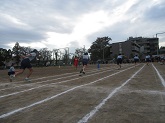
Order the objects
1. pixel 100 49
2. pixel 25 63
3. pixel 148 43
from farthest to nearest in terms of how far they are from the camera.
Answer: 1. pixel 148 43
2. pixel 100 49
3. pixel 25 63

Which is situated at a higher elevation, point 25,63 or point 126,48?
point 126,48

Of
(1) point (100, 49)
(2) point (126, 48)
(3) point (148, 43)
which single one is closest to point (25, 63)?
(1) point (100, 49)

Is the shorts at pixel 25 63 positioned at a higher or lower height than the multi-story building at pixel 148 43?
lower

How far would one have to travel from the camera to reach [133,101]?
663 cm

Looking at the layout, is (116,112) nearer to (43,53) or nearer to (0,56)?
(0,56)

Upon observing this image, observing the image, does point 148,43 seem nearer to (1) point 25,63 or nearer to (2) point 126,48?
(2) point 126,48

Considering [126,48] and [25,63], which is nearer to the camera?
[25,63]

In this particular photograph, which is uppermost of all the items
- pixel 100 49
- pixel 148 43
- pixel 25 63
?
pixel 148 43

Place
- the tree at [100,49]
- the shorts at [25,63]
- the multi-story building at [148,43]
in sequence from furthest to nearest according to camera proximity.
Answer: the multi-story building at [148,43], the tree at [100,49], the shorts at [25,63]

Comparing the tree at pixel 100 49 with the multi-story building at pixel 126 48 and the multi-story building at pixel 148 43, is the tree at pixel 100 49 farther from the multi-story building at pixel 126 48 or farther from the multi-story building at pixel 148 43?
the multi-story building at pixel 148 43

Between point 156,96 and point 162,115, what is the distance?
2.14 m

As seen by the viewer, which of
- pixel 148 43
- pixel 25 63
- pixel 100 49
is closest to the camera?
pixel 25 63

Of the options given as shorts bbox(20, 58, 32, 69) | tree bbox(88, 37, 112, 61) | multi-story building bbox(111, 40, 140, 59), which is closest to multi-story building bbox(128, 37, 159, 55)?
multi-story building bbox(111, 40, 140, 59)

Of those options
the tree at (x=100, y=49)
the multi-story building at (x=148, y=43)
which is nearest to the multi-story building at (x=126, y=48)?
the tree at (x=100, y=49)
